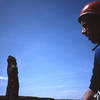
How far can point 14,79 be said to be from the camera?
1093 inches

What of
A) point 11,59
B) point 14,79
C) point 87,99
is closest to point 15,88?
point 14,79

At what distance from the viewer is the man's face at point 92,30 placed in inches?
78.1

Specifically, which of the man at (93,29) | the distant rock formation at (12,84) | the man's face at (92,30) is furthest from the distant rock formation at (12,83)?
the man's face at (92,30)

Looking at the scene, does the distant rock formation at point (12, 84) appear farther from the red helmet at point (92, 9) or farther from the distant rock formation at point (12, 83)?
the red helmet at point (92, 9)

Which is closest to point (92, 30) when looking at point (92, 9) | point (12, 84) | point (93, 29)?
point (93, 29)

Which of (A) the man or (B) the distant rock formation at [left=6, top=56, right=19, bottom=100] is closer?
(A) the man

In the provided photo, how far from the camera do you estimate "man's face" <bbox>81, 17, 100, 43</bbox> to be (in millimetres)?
1983

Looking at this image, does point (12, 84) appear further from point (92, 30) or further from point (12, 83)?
point (92, 30)

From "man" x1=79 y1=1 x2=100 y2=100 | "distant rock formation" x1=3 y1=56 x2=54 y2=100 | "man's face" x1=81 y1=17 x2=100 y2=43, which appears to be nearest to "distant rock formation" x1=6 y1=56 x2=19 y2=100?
"distant rock formation" x1=3 y1=56 x2=54 y2=100

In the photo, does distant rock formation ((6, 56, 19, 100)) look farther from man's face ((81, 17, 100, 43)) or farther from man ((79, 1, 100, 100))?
man's face ((81, 17, 100, 43))

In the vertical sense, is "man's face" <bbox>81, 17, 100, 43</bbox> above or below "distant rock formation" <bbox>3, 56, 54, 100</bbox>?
below

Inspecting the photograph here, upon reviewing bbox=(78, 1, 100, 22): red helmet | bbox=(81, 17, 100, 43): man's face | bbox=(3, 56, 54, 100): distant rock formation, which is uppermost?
bbox=(3, 56, 54, 100): distant rock formation

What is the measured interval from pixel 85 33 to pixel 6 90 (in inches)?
1080

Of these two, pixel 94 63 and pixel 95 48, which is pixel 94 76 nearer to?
pixel 94 63
